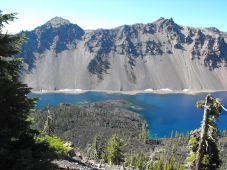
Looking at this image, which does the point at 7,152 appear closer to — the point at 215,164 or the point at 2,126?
the point at 2,126

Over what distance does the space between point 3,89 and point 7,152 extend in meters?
3.83

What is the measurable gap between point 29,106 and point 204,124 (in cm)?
1087

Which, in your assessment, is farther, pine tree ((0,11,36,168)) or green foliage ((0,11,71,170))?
pine tree ((0,11,36,168))

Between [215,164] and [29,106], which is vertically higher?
[29,106]

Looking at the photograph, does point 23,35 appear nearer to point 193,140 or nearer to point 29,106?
point 29,106

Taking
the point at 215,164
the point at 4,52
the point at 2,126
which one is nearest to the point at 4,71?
the point at 4,52

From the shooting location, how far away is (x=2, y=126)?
22469mm

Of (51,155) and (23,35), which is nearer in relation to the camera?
(51,155)

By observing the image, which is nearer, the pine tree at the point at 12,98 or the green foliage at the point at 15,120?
the green foliage at the point at 15,120

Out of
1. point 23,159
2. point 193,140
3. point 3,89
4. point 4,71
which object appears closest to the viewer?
point 23,159

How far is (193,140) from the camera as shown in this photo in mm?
32281

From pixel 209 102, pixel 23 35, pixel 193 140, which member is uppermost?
pixel 23 35

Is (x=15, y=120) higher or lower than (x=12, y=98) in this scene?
lower

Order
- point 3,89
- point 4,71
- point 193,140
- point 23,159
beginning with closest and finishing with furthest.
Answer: point 23,159 < point 3,89 < point 4,71 < point 193,140
